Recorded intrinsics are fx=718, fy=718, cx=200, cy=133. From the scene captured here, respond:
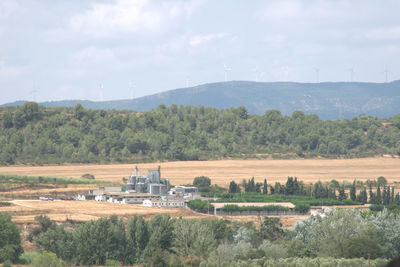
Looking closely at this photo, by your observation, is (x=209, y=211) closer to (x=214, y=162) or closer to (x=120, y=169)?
(x=120, y=169)

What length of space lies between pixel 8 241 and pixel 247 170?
349ft

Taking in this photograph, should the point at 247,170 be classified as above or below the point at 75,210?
above

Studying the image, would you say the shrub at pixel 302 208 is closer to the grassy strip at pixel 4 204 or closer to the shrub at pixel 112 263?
the grassy strip at pixel 4 204

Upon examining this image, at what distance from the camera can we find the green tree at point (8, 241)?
62.1 m

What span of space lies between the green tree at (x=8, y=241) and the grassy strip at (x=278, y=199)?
47700 mm

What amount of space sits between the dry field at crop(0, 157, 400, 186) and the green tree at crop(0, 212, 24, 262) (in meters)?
73.6

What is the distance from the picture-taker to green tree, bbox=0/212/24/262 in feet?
204

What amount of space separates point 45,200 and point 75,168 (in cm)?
6001

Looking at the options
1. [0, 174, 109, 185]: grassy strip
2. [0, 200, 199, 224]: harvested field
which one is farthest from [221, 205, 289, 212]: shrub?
[0, 174, 109, 185]: grassy strip

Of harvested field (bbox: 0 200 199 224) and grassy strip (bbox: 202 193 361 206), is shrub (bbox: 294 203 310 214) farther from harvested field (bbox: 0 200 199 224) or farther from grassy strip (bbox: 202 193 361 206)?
harvested field (bbox: 0 200 199 224)

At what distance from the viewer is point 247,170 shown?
549 ft

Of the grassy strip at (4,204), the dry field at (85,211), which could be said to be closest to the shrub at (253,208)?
the dry field at (85,211)

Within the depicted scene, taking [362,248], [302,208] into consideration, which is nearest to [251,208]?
[302,208]

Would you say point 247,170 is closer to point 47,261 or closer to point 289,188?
point 289,188
